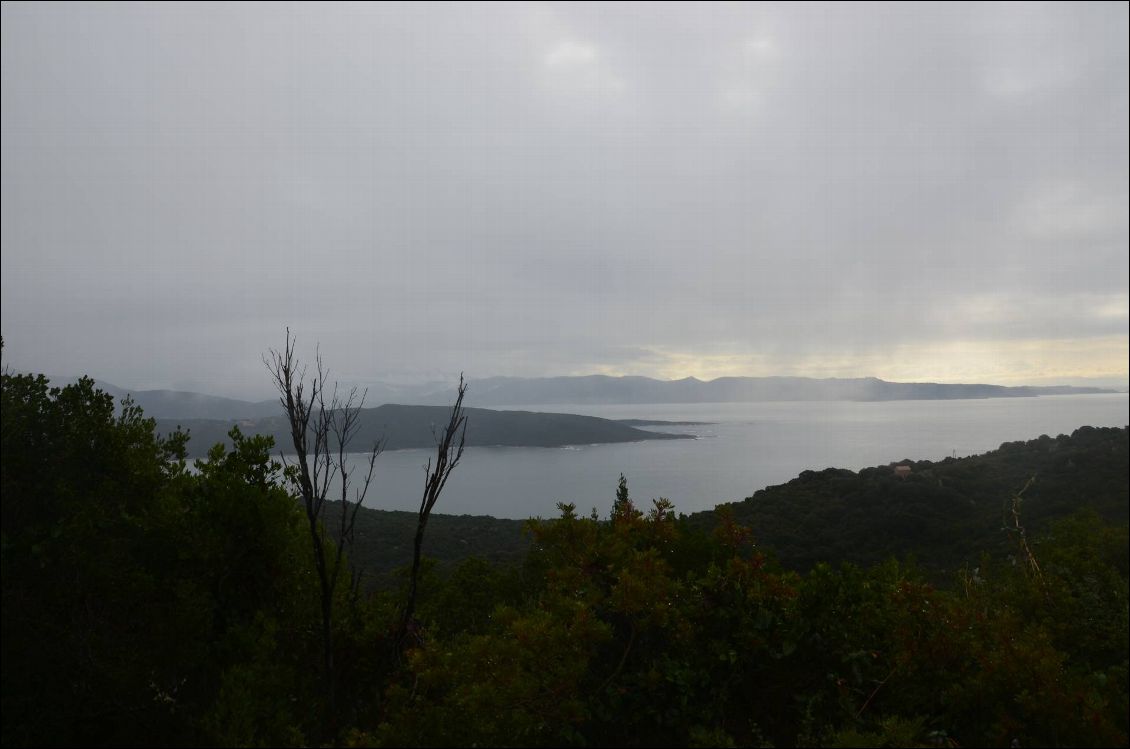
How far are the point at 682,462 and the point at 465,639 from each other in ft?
214

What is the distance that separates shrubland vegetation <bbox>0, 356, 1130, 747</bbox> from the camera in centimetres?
320

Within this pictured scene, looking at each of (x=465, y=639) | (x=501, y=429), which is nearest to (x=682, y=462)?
(x=501, y=429)

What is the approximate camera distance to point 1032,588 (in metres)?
5.23

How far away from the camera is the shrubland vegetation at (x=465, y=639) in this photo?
10.5ft

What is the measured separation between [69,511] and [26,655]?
1.04 metres

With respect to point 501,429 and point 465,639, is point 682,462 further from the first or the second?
point 465,639

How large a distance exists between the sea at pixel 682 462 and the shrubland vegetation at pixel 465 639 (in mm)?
33187

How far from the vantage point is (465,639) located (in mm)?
4273

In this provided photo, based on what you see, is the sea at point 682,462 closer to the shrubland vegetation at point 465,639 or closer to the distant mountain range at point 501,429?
the distant mountain range at point 501,429

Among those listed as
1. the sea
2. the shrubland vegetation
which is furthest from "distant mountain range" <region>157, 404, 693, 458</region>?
the shrubland vegetation

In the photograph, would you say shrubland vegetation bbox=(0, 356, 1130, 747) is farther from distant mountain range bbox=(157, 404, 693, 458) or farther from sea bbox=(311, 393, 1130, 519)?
distant mountain range bbox=(157, 404, 693, 458)

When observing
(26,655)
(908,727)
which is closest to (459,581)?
(26,655)

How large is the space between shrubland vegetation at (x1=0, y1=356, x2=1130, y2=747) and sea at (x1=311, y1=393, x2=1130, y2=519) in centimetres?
3319

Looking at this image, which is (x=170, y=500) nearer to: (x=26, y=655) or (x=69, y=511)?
(x=69, y=511)
